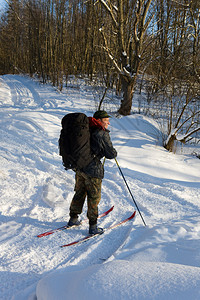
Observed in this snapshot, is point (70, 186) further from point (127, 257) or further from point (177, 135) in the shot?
point (177, 135)

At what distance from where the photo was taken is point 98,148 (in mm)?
2961

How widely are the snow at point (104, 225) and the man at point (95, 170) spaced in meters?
0.35

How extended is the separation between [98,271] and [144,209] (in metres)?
2.34

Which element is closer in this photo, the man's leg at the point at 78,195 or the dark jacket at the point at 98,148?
the dark jacket at the point at 98,148

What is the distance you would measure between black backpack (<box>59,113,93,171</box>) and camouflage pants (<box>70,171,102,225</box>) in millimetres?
268

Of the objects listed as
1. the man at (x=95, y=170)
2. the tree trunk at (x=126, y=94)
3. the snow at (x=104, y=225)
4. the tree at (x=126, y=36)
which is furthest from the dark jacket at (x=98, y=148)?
the tree trunk at (x=126, y=94)

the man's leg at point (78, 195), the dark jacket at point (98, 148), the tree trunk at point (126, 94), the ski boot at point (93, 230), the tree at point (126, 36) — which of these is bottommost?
the ski boot at point (93, 230)

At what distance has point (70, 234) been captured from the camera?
10.7 feet

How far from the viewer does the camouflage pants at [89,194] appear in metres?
3.12

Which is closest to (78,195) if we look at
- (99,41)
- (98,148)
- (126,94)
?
(98,148)

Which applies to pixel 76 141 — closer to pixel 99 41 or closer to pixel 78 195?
pixel 78 195

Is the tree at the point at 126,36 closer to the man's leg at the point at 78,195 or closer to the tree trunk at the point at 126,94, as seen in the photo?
the tree trunk at the point at 126,94

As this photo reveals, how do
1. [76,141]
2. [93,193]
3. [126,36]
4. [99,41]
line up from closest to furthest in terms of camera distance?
[76,141] < [93,193] < [126,36] < [99,41]

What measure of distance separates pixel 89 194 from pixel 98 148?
656 mm
